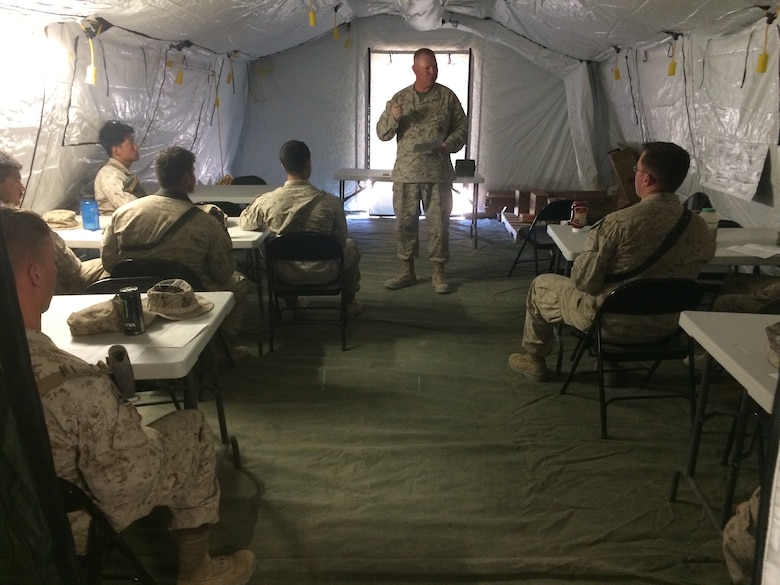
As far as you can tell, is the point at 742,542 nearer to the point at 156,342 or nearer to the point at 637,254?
the point at 637,254

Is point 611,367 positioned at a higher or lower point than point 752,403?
lower

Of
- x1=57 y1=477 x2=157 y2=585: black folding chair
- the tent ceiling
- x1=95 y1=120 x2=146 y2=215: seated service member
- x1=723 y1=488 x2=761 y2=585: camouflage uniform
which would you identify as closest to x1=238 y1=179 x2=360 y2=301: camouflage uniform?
x1=95 y1=120 x2=146 y2=215: seated service member

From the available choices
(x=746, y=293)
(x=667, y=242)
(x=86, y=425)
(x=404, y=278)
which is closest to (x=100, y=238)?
(x=86, y=425)

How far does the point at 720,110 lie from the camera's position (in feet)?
12.9

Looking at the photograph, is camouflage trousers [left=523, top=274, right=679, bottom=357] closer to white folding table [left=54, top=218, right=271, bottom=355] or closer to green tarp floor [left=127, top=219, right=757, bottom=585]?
green tarp floor [left=127, top=219, right=757, bottom=585]

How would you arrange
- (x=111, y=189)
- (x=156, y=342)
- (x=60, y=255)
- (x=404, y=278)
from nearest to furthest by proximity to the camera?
(x=156, y=342)
(x=60, y=255)
(x=111, y=189)
(x=404, y=278)

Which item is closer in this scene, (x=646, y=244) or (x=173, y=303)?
(x=173, y=303)

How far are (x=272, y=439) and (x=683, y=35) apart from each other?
389 centimetres

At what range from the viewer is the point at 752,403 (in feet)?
6.25

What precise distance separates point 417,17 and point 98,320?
4716 millimetres

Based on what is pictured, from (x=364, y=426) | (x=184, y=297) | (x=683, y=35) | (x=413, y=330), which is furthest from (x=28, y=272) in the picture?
(x=683, y=35)

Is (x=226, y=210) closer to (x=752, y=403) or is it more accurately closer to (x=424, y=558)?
(x=424, y=558)

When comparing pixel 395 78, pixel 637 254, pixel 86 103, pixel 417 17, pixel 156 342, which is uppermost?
pixel 417 17

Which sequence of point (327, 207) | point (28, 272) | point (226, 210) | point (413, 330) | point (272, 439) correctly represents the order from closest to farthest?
point (28, 272) → point (272, 439) → point (327, 207) → point (413, 330) → point (226, 210)
